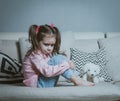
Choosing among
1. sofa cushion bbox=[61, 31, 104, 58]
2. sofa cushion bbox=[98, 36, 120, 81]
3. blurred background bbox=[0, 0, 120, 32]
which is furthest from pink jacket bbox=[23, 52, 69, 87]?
blurred background bbox=[0, 0, 120, 32]

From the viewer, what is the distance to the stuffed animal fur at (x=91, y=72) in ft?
8.23

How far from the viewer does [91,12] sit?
10.6ft

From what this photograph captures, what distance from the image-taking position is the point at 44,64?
7.02 feet

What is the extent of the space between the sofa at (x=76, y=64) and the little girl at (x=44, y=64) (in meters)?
0.09

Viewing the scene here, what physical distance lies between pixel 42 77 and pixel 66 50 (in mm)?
653

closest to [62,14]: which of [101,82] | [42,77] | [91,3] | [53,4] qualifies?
[53,4]

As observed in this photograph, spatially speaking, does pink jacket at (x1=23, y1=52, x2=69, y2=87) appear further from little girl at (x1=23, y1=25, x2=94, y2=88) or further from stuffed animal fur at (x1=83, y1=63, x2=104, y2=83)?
stuffed animal fur at (x1=83, y1=63, x2=104, y2=83)

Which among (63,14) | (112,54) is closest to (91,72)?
(112,54)

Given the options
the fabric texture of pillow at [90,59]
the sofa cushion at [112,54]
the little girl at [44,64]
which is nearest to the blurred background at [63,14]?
the sofa cushion at [112,54]

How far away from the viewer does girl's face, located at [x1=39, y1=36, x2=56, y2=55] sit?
7.16ft

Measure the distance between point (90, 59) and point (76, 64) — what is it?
135mm

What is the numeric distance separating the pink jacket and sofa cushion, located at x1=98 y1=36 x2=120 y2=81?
776 millimetres

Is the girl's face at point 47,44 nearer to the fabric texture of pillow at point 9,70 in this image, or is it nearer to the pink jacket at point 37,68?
the pink jacket at point 37,68

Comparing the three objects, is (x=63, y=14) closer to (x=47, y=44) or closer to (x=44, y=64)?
(x=47, y=44)
